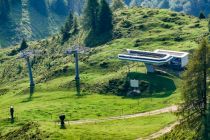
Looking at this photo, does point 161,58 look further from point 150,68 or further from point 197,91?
point 197,91

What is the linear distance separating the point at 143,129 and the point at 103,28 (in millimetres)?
101242

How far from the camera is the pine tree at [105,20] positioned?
569ft

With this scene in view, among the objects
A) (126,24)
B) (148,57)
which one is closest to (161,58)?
(148,57)

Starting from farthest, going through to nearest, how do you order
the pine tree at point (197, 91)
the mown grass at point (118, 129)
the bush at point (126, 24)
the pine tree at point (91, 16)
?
the pine tree at point (91, 16)
the bush at point (126, 24)
the mown grass at point (118, 129)
the pine tree at point (197, 91)

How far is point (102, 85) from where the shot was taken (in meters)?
122

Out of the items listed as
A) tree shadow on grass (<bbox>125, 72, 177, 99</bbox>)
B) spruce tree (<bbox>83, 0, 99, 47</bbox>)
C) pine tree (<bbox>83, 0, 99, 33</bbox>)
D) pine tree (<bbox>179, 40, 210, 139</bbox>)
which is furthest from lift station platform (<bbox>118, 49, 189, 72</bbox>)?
pine tree (<bbox>83, 0, 99, 33</bbox>)

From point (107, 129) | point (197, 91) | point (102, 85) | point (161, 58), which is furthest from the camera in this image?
point (102, 85)

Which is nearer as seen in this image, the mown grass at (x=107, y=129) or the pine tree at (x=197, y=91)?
the pine tree at (x=197, y=91)

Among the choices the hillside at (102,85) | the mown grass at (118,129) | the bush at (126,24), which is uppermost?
the bush at (126,24)

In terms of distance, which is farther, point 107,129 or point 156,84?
point 156,84

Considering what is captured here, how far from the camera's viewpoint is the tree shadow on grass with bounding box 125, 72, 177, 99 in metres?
111

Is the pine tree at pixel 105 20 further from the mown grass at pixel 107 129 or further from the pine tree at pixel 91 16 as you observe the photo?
the mown grass at pixel 107 129

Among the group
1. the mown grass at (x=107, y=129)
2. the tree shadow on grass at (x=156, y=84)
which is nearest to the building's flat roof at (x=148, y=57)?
the tree shadow on grass at (x=156, y=84)

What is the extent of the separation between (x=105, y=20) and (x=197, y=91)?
4525 inches
